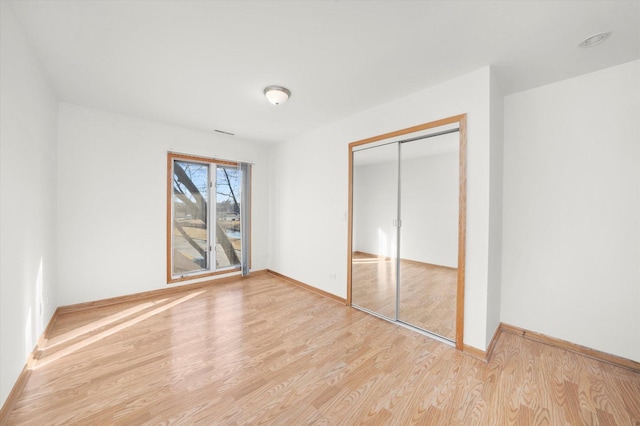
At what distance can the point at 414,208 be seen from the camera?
284cm

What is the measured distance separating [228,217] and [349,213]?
97.6 inches

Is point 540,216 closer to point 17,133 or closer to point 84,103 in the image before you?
point 17,133

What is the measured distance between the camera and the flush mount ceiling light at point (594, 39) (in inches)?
68.9

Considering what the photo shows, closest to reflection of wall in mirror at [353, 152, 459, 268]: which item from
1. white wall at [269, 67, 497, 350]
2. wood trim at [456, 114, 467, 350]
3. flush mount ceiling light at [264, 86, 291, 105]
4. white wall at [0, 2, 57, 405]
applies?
wood trim at [456, 114, 467, 350]

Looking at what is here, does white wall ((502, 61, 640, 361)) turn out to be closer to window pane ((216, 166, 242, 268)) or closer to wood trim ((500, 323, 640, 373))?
wood trim ((500, 323, 640, 373))

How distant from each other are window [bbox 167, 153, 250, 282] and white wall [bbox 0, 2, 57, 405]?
1513 mm

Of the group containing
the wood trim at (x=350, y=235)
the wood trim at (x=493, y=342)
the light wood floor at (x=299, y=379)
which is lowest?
the light wood floor at (x=299, y=379)

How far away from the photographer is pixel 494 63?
212 centimetres

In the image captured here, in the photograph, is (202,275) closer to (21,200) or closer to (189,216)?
(189,216)

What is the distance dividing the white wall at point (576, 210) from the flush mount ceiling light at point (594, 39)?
594mm

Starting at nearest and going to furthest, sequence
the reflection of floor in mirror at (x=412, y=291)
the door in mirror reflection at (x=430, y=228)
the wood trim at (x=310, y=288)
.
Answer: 1. the door in mirror reflection at (x=430, y=228)
2. the reflection of floor in mirror at (x=412, y=291)
3. the wood trim at (x=310, y=288)

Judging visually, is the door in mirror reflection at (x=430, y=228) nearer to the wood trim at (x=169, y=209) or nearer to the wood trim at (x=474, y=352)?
the wood trim at (x=474, y=352)

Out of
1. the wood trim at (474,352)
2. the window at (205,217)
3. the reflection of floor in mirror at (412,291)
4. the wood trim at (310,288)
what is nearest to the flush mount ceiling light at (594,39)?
the reflection of floor in mirror at (412,291)

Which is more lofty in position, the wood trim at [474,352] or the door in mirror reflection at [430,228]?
the door in mirror reflection at [430,228]
